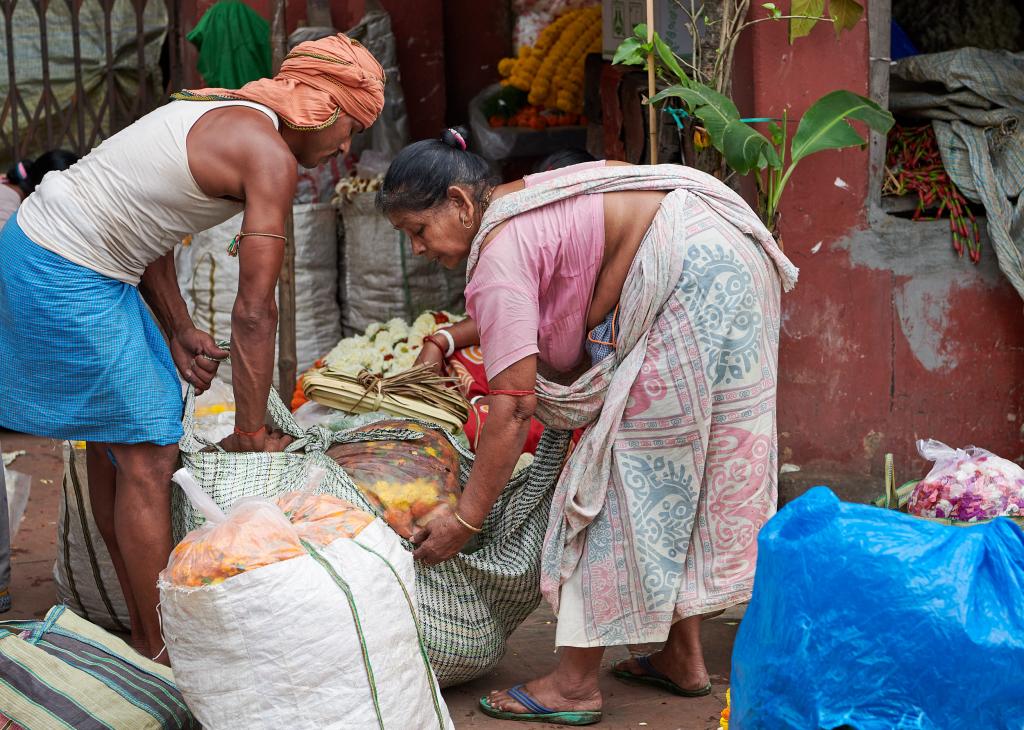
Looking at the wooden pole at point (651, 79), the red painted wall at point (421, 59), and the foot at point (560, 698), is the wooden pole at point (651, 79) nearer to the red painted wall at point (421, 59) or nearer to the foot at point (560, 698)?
the foot at point (560, 698)

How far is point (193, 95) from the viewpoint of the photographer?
3084 mm

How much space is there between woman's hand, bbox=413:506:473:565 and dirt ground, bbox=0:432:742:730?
1.57ft

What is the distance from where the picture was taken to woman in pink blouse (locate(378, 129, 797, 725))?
2748 mm

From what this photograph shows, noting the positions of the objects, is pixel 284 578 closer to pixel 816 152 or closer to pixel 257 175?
pixel 257 175

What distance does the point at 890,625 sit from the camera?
1.78m

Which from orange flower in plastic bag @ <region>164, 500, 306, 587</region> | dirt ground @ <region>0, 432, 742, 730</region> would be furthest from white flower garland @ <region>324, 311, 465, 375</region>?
orange flower in plastic bag @ <region>164, 500, 306, 587</region>

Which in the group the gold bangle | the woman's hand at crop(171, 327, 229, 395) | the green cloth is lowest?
the gold bangle

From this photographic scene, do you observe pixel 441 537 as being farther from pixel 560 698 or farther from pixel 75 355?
pixel 75 355

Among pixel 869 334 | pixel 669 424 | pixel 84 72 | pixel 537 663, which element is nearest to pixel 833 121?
pixel 869 334

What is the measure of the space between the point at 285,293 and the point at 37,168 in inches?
75.8

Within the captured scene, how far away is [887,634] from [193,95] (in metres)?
2.21

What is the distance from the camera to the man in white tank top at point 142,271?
114 inches

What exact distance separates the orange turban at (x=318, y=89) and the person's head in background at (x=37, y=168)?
2.67m

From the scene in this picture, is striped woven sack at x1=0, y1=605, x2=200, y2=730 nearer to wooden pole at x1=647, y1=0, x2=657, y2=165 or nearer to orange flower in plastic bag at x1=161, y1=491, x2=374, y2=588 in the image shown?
orange flower in plastic bag at x1=161, y1=491, x2=374, y2=588
